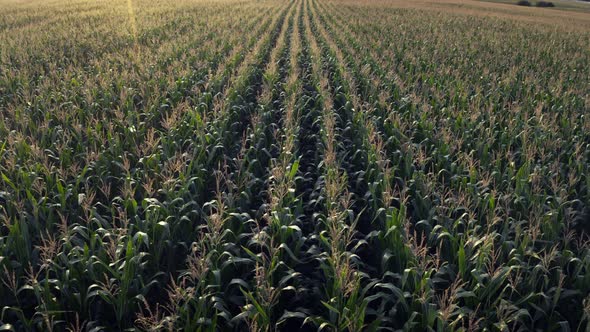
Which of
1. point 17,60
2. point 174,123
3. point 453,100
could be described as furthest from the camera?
point 17,60

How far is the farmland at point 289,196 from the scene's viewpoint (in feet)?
13.8

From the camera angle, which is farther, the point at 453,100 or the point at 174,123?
the point at 453,100

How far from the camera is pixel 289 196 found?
5.86 m

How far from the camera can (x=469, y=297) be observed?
425cm

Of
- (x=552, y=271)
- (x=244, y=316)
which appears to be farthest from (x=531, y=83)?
(x=244, y=316)

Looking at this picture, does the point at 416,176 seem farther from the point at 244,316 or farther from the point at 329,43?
the point at 329,43

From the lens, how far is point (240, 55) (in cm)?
1571

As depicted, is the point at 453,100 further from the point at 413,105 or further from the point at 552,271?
the point at 552,271

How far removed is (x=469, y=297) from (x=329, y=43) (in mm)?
16972

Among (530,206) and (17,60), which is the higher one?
(17,60)

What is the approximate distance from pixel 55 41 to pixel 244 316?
17.0 meters

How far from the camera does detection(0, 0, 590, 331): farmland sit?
421cm

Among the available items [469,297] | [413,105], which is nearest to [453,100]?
[413,105]

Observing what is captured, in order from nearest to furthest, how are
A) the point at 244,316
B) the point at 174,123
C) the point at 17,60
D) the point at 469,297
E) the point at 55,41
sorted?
the point at 244,316 → the point at 469,297 → the point at 174,123 → the point at 17,60 → the point at 55,41
